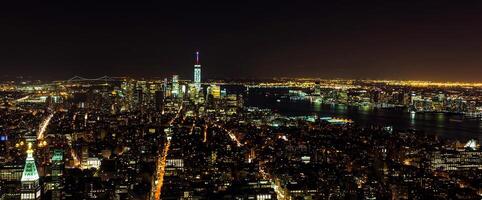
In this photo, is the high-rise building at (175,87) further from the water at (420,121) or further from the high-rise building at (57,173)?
the high-rise building at (57,173)

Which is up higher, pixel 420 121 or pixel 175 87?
pixel 175 87

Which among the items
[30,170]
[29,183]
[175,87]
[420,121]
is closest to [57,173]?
[29,183]

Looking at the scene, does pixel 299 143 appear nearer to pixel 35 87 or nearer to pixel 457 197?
pixel 457 197

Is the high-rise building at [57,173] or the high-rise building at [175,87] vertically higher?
the high-rise building at [175,87]

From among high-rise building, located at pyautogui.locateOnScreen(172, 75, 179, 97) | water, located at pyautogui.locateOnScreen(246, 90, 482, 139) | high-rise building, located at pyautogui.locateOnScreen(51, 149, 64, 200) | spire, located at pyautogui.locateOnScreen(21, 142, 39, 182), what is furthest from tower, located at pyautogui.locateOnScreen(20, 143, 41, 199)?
high-rise building, located at pyautogui.locateOnScreen(172, 75, 179, 97)

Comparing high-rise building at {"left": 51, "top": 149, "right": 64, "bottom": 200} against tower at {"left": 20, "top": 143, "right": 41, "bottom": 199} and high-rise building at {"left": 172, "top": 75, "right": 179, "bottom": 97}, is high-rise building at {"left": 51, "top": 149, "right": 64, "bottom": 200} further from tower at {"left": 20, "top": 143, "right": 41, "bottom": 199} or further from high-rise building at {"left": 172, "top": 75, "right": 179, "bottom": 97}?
high-rise building at {"left": 172, "top": 75, "right": 179, "bottom": 97}

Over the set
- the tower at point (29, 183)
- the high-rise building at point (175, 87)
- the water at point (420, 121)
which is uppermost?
the high-rise building at point (175, 87)

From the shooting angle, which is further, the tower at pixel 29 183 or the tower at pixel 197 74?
the tower at pixel 197 74

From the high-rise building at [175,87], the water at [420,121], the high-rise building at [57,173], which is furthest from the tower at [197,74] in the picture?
the high-rise building at [57,173]

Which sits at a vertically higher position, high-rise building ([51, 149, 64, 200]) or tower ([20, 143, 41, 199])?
tower ([20, 143, 41, 199])

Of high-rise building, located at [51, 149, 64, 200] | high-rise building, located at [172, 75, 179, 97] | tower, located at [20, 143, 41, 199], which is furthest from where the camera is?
high-rise building, located at [172, 75, 179, 97]

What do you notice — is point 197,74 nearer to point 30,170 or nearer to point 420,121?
point 420,121
